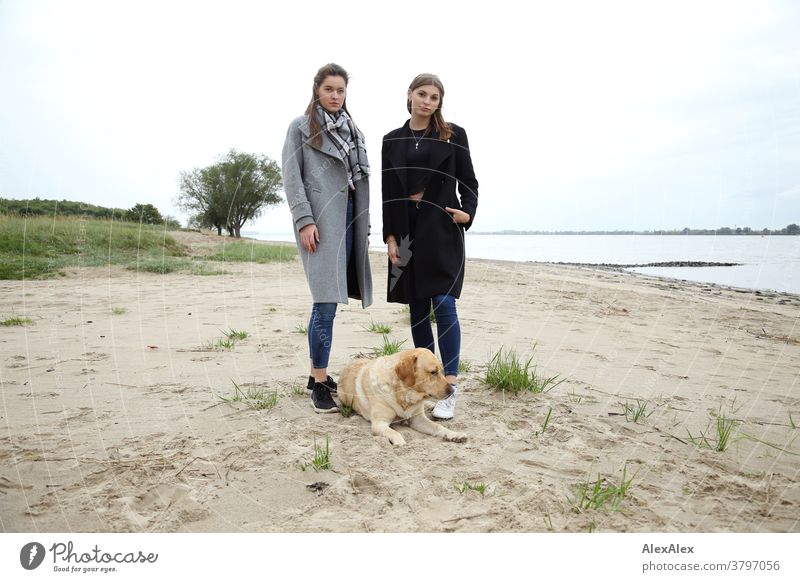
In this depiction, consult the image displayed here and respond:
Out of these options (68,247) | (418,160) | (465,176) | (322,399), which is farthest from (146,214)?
(465,176)

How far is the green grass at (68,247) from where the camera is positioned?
1087cm

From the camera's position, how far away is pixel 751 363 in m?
5.01

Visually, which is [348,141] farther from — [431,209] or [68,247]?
[68,247]

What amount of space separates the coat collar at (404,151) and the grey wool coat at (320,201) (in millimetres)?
358

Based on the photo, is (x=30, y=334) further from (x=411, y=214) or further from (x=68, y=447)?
(x=411, y=214)

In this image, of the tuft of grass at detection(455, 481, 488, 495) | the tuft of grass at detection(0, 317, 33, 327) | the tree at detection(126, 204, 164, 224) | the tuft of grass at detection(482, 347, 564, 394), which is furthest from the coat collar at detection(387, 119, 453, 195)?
the tree at detection(126, 204, 164, 224)

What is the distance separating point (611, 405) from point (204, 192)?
423 inches

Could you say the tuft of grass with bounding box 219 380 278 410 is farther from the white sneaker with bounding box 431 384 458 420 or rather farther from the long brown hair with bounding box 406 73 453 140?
the long brown hair with bounding box 406 73 453 140

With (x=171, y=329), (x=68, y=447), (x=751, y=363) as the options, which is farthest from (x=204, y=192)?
(x=751, y=363)

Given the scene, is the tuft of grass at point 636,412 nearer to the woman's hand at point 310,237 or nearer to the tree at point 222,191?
the woman's hand at point 310,237

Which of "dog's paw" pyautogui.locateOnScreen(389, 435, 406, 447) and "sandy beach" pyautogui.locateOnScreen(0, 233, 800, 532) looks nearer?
"sandy beach" pyautogui.locateOnScreen(0, 233, 800, 532)

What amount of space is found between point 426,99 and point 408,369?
67.0 inches

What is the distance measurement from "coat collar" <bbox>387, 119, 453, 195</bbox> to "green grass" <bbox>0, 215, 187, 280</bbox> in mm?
8578

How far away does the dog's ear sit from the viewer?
313cm
